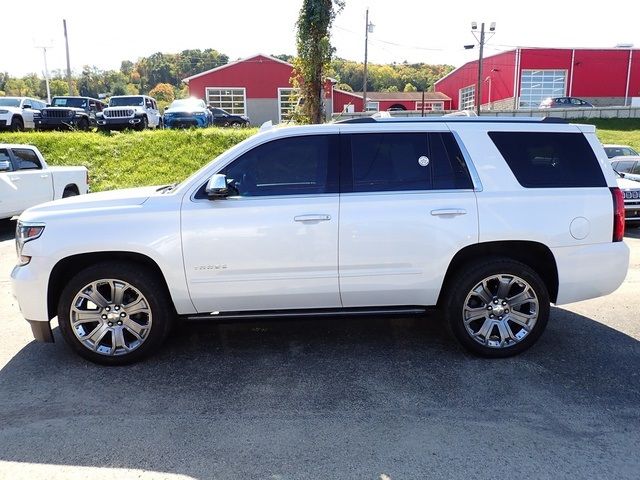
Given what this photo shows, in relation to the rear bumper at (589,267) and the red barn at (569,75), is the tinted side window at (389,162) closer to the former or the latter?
the rear bumper at (589,267)

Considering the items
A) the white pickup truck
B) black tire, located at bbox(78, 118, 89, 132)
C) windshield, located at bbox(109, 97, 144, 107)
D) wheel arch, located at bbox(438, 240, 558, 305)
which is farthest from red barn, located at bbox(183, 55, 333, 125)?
wheel arch, located at bbox(438, 240, 558, 305)

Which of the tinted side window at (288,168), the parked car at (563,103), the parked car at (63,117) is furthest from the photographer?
the parked car at (563,103)

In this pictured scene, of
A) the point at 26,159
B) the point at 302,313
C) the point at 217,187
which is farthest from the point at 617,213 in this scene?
the point at 26,159

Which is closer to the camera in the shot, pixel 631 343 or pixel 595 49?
pixel 631 343

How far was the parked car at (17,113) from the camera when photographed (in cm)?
2003

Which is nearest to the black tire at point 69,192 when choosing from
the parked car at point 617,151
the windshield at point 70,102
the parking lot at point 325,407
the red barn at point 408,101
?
the parking lot at point 325,407

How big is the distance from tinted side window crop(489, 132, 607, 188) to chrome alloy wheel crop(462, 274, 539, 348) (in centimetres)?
88

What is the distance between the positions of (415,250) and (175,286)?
198 centimetres

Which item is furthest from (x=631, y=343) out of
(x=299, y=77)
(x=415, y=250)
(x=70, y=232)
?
(x=299, y=77)

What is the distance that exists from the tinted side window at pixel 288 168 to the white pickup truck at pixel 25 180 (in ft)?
25.0

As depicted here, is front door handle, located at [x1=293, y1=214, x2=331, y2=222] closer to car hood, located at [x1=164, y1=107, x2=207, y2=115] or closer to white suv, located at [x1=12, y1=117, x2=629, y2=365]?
white suv, located at [x1=12, y1=117, x2=629, y2=365]

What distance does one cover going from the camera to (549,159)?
462 cm

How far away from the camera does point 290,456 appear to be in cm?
318

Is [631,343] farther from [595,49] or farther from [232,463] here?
[595,49]
